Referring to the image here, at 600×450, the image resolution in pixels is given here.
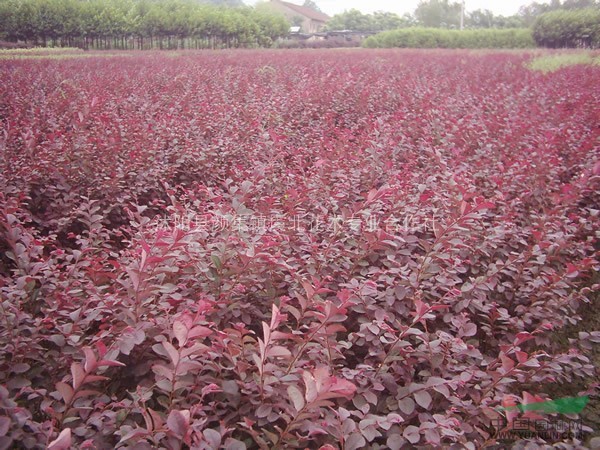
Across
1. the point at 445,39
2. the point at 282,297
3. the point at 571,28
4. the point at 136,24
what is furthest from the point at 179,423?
the point at 445,39

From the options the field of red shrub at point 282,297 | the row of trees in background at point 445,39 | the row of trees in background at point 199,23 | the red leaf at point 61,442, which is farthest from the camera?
the row of trees in background at point 445,39

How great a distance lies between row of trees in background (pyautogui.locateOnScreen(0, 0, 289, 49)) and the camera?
12016mm

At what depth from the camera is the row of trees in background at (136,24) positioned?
12016 mm

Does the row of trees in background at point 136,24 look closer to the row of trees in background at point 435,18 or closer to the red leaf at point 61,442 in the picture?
the red leaf at point 61,442

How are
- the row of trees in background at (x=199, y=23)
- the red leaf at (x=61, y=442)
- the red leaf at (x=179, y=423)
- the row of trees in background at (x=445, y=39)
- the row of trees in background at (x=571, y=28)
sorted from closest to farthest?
1. the red leaf at (x=61, y=442)
2. the red leaf at (x=179, y=423)
3. the row of trees in background at (x=199, y=23)
4. the row of trees in background at (x=571, y=28)
5. the row of trees in background at (x=445, y=39)

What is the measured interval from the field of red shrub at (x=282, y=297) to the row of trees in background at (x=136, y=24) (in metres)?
9.13

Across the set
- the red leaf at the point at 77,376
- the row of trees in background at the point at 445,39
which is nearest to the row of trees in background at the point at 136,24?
the row of trees in background at the point at 445,39

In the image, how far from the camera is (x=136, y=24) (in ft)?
77.4

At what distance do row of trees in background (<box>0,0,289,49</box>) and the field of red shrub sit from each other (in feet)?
29.9

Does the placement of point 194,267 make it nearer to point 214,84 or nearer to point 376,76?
point 214,84

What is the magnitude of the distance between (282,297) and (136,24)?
83.7ft

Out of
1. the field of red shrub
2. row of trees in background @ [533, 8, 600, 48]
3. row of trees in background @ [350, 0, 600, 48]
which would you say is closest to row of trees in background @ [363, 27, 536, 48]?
row of trees in background @ [350, 0, 600, 48]

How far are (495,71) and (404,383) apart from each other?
12.0 meters

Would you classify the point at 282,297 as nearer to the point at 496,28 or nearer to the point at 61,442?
the point at 61,442
